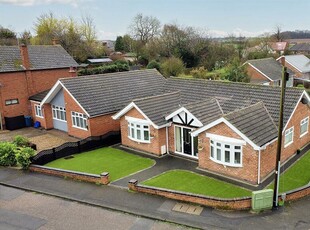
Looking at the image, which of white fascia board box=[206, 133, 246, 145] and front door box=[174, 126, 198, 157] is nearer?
white fascia board box=[206, 133, 246, 145]

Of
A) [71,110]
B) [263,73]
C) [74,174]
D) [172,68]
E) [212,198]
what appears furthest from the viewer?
[172,68]

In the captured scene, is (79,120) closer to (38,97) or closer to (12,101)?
(38,97)

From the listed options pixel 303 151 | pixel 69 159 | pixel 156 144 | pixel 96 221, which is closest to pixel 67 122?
pixel 69 159

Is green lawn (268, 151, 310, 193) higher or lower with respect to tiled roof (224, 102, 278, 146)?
lower

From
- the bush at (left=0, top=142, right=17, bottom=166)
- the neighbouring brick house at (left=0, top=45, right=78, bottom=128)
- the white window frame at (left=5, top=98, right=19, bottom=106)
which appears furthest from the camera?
the white window frame at (left=5, top=98, right=19, bottom=106)

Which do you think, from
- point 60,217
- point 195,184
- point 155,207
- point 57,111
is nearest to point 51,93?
point 57,111

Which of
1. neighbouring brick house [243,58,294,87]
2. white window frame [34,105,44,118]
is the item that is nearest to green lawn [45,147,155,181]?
white window frame [34,105,44,118]

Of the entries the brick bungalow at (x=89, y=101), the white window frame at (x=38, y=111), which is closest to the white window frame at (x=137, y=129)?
the brick bungalow at (x=89, y=101)

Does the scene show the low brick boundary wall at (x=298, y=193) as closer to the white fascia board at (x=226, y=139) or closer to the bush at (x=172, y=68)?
the white fascia board at (x=226, y=139)

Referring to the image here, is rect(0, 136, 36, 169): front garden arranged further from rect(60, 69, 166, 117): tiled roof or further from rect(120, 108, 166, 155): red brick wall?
rect(120, 108, 166, 155): red brick wall
